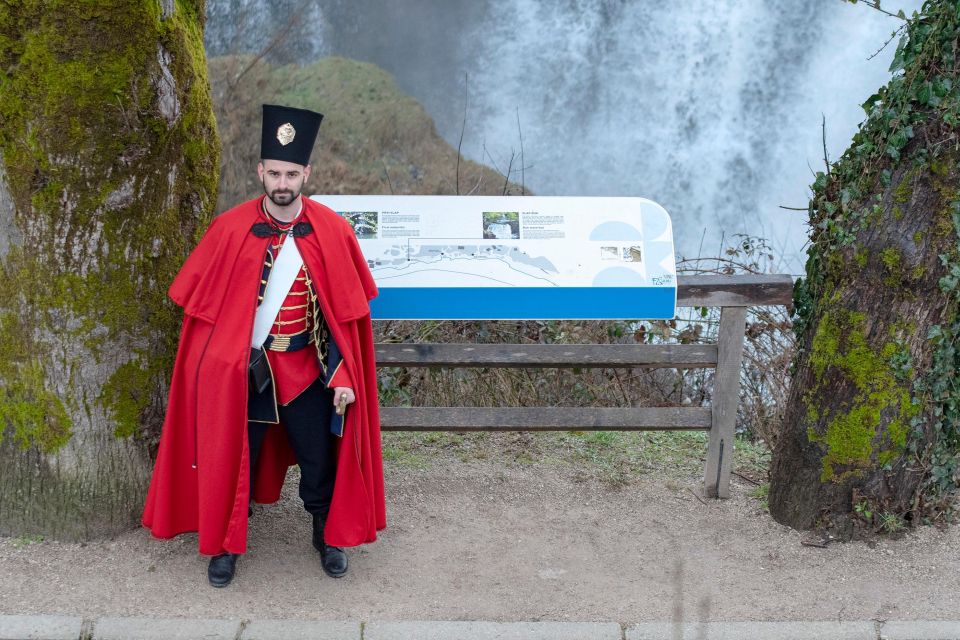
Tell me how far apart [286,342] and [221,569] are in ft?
3.01

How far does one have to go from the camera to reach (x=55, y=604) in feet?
11.3

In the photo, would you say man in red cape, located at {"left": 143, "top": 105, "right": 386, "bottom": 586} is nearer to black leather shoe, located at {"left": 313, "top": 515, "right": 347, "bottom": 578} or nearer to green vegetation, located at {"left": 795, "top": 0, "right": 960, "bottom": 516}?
black leather shoe, located at {"left": 313, "top": 515, "right": 347, "bottom": 578}

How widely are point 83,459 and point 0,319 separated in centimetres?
62

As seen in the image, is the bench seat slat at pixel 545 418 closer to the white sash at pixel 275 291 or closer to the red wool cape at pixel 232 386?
the red wool cape at pixel 232 386

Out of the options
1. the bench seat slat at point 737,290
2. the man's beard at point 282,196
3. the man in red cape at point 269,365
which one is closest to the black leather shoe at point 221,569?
the man in red cape at point 269,365

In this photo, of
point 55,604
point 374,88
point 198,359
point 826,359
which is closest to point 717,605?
point 826,359

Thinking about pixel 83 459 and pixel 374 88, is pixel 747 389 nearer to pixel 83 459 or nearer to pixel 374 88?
pixel 83 459

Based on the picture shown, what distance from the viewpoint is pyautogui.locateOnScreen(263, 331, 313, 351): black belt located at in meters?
3.44

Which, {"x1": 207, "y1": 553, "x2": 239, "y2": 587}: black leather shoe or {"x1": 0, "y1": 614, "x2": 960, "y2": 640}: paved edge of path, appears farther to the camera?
{"x1": 207, "y1": 553, "x2": 239, "y2": 587}: black leather shoe

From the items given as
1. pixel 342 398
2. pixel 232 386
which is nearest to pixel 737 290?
pixel 342 398

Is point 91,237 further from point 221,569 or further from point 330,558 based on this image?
point 330,558

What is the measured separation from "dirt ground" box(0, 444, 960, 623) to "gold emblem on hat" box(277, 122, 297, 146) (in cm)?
166

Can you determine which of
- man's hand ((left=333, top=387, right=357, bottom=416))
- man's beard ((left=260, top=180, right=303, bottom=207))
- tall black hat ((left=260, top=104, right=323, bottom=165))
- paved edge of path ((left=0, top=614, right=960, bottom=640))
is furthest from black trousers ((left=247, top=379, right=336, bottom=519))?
tall black hat ((left=260, top=104, right=323, bottom=165))

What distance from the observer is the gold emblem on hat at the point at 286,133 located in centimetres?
332
